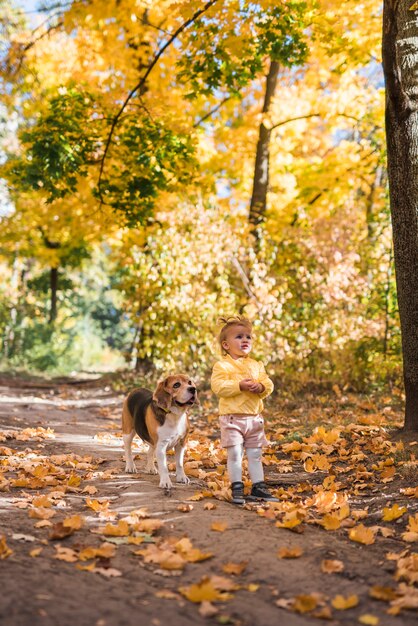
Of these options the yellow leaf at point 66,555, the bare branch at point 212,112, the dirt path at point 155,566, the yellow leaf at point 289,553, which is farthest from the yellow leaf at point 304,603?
the bare branch at point 212,112

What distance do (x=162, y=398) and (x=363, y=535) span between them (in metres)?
1.84

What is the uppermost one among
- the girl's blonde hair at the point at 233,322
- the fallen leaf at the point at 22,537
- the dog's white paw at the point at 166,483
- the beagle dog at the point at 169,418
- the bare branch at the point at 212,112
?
the bare branch at the point at 212,112

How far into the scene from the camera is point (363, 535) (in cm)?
387

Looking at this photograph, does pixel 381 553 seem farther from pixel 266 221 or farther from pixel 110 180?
pixel 266 221

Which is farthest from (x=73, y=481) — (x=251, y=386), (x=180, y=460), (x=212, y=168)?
(x=212, y=168)

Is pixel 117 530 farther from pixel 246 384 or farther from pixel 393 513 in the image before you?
pixel 393 513

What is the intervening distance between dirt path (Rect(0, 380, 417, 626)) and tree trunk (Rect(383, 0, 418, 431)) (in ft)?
8.79

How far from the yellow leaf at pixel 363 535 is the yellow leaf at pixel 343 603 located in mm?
971

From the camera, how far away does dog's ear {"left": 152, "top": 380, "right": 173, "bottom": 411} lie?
15.9 feet

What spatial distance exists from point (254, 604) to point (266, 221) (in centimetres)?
1141

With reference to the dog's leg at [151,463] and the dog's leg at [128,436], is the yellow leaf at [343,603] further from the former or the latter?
the dog's leg at [128,436]

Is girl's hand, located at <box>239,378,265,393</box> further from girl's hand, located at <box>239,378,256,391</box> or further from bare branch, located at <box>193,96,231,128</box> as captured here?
bare branch, located at <box>193,96,231,128</box>

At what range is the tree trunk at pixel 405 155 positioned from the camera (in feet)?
19.6

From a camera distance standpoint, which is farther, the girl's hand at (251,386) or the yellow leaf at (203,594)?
the girl's hand at (251,386)
